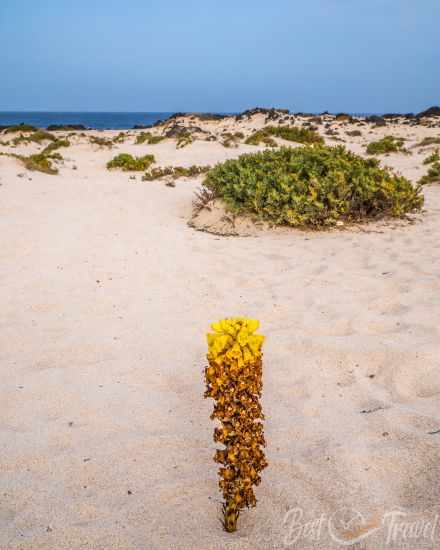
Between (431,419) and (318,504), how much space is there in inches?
35.0

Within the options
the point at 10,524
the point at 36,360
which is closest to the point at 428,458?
the point at 10,524

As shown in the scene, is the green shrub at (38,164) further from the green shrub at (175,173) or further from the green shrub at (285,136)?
the green shrub at (285,136)

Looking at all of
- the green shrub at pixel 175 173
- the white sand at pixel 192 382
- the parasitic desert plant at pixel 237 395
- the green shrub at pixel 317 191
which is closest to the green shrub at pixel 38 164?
the green shrub at pixel 175 173

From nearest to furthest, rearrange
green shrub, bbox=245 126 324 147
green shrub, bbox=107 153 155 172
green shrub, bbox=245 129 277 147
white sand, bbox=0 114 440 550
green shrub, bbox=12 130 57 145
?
1. white sand, bbox=0 114 440 550
2. green shrub, bbox=107 153 155 172
3. green shrub, bbox=245 129 277 147
4. green shrub, bbox=245 126 324 147
5. green shrub, bbox=12 130 57 145

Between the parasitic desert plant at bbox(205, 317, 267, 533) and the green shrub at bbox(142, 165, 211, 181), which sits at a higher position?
the parasitic desert plant at bbox(205, 317, 267, 533)

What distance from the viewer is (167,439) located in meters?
2.46

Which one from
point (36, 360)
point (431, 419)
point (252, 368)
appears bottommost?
point (36, 360)

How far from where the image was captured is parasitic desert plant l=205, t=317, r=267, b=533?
156cm

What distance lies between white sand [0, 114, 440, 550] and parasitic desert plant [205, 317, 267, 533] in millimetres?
276

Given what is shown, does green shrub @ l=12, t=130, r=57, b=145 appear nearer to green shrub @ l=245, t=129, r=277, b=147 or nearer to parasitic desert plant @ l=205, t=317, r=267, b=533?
green shrub @ l=245, t=129, r=277, b=147

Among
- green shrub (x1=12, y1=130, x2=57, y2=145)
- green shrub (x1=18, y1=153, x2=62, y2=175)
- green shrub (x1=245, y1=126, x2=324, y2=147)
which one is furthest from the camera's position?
green shrub (x1=12, y1=130, x2=57, y2=145)

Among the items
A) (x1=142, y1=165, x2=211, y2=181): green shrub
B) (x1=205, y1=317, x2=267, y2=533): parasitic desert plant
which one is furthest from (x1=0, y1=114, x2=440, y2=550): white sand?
(x1=142, y1=165, x2=211, y2=181): green shrub

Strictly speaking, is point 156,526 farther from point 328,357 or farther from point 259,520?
point 328,357

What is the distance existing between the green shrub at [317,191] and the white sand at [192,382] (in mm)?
638
